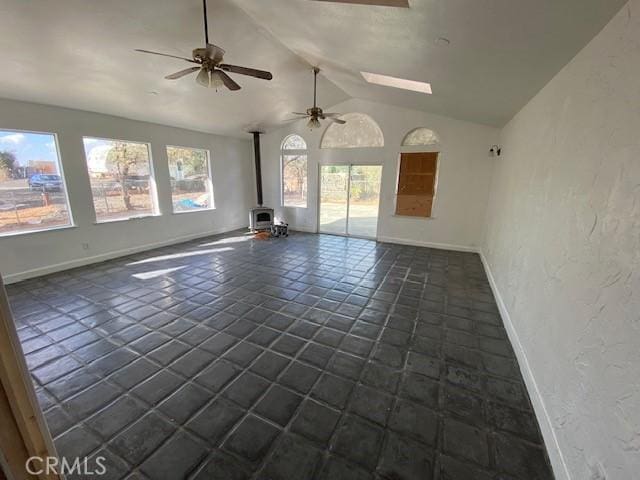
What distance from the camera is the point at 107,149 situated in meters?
4.78

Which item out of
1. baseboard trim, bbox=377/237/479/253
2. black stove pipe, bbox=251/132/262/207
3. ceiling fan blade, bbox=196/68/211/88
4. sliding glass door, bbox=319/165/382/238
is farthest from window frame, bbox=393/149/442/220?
ceiling fan blade, bbox=196/68/211/88

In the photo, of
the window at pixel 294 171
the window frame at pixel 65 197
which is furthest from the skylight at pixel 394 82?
the window frame at pixel 65 197

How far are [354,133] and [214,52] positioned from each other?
14.2ft

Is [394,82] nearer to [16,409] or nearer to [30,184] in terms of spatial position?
[16,409]

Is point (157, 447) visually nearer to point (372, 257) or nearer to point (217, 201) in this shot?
point (372, 257)

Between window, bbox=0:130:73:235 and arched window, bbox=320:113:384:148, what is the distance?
202 inches

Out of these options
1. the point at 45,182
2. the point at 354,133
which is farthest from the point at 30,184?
the point at 354,133

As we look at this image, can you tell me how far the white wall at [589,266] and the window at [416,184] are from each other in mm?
3306

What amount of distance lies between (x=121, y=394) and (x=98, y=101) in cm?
438

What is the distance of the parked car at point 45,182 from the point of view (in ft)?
13.0

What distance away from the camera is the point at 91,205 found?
182 inches

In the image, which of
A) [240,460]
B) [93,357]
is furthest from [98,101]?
[240,460]

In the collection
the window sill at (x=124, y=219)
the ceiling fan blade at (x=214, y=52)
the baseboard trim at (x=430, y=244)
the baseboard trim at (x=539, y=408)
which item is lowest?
the baseboard trim at (x=539, y=408)

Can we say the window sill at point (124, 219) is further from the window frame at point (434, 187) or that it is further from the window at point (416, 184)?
the window at point (416, 184)
